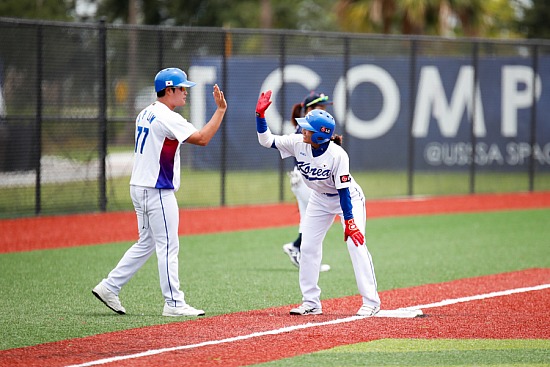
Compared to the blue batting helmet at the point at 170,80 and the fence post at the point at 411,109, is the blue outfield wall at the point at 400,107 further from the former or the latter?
the blue batting helmet at the point at 170,80

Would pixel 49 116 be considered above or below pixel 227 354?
above

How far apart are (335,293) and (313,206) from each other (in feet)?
5.26

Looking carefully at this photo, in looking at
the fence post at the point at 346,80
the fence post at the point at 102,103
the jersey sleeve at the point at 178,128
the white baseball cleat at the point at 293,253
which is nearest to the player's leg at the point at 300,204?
the white baseball cleat at the point at 293,253

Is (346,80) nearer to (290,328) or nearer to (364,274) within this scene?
(364,274)

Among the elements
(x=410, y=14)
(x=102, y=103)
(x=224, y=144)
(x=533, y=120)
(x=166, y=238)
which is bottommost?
(x=166, y=238)

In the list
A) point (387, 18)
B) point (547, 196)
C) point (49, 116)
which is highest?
point (387, 18)

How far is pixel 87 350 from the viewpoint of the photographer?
23.0ft

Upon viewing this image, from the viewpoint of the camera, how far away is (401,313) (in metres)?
8.59

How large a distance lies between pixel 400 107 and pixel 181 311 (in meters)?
14.5

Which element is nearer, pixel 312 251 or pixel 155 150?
pixel 155 150

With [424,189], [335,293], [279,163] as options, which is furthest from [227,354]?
[424,189]

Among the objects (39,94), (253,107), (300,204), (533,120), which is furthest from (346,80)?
(300,204)

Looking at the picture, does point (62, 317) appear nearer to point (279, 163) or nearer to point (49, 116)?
point (49, 116)

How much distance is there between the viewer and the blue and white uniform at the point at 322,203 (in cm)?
838
